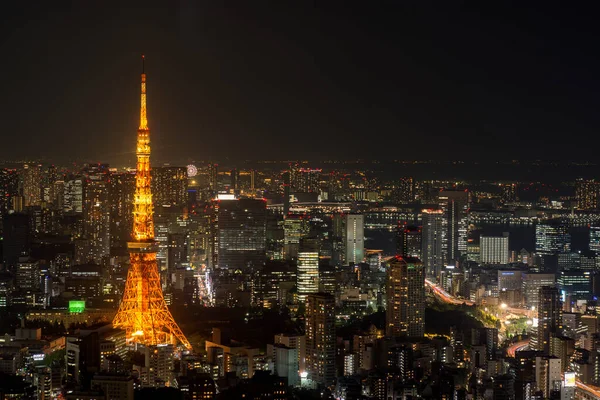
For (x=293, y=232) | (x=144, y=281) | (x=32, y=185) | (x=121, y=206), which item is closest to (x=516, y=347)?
(x=144, y=281)

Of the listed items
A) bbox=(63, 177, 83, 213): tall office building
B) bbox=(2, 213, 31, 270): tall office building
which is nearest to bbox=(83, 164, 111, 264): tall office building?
bbox=(63, 177, 83, 213): tall office building

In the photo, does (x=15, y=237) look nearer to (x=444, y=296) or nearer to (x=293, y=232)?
(x=293, y=232)

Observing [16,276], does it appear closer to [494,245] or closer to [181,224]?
[181,224]

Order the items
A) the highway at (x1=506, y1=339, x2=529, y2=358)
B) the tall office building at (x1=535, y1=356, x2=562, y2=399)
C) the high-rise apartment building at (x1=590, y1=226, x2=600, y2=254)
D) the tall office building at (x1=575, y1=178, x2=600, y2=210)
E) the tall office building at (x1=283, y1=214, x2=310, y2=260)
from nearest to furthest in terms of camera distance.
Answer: the tall office building at (x1=535, y1=356, x2=562, y2=399)
the highway at (x1=506, y1=339, x2=529, y2=358)
the tall office building at (x1=283, y1=214, x2=310, y2=260)
the high-rise apartment building at (x1=590, y1=226, x2=600, y2=254)
the tall office building at (x1=575, y1=178, x2=600, y2=210)

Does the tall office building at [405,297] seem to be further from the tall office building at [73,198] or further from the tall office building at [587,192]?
the tall office building at [73,198]

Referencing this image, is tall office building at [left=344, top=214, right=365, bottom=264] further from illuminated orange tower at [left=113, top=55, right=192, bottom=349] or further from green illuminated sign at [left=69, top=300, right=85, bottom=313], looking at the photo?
illuminated orange tower at [left=113, top=55, right=192, bottom=349]

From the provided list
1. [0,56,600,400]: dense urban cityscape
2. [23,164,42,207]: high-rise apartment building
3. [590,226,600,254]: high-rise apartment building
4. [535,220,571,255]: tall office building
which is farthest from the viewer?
[535,220,571,255]: tall office building

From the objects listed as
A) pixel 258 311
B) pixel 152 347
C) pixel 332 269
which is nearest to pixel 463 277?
pixel 332 269
